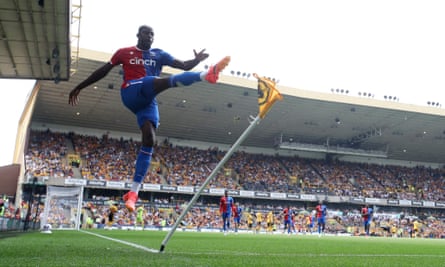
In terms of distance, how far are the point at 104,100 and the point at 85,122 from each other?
6366mm

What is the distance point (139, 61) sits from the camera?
15.6ft

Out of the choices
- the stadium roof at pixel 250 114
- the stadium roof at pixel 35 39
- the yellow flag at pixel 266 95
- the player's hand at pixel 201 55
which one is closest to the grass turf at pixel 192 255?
the yellow flag at pixel 266 95

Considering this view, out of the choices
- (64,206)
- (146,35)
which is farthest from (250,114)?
(146,35)

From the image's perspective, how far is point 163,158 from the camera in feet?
128

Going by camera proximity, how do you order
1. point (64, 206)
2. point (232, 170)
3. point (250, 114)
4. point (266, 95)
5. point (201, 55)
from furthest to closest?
1. point (232, 170)
2. point (250, 114)
3. point (64, 206)
4. point (201, 55)
5. point (266, 95)

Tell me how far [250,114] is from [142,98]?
29984mm

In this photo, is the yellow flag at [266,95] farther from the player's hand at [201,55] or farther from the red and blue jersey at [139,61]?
the red and blue jersey at [139,61]

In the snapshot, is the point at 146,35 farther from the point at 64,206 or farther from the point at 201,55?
the point at 64,206

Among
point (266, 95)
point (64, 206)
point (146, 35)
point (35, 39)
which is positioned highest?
point (35, 39)

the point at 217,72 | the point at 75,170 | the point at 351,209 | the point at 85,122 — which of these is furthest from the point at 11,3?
the point at 351,209

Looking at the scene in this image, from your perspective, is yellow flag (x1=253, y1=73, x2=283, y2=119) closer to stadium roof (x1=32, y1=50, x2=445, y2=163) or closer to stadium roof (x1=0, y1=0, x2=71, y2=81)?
stadium roof (x1=0, y1=0, x2=71, y2=81)

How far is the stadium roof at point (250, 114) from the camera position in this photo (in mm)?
30781

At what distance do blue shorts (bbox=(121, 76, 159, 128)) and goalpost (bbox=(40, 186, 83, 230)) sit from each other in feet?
61.2

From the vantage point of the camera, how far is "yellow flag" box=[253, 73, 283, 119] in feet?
13.1
